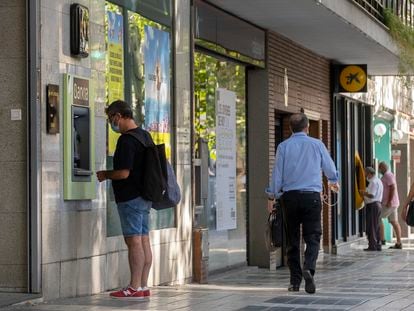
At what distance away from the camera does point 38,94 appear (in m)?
10.4

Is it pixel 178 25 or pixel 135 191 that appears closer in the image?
pixel 135 191

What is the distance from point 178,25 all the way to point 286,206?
326 cm

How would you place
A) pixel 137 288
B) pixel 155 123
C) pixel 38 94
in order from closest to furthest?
pixel 38 94 → pixel 137 288 → pixel 155 123

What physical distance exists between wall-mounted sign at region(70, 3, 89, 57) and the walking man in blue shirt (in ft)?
7.89

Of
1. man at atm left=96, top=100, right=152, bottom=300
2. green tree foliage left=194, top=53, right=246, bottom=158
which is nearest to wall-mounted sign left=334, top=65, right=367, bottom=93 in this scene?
green tree foliage left=194, top=53, right=246, bottom=158

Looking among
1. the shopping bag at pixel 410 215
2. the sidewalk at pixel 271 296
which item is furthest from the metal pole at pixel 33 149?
the shopping bag at pixel 410 215

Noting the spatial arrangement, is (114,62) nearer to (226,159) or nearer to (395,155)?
(226,159)

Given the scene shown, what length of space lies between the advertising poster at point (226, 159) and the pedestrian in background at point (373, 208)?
8.13 metres

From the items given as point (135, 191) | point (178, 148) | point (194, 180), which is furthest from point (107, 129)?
point (194, 180)

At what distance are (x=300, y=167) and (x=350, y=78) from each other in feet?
40.5

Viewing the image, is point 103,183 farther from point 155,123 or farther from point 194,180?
point 194,180

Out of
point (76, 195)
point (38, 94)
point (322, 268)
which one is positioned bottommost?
point (322, 268)

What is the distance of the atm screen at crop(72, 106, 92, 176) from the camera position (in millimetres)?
11109

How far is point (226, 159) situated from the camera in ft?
57.2
